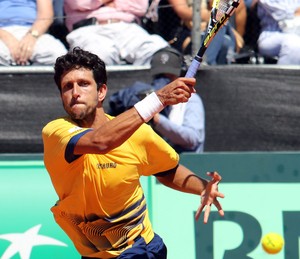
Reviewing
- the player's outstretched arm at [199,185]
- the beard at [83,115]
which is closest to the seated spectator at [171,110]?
the player's outstretched arm at [199,185]

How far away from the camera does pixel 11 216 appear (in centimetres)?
712

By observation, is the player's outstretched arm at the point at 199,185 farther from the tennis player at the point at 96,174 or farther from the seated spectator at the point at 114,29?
the seated spectator at the point at 114,29

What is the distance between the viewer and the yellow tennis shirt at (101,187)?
4.79m

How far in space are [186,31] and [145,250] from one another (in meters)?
3.09

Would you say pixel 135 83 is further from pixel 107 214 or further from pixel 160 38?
pixel 107 214

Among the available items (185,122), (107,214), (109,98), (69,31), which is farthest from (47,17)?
(107,214)

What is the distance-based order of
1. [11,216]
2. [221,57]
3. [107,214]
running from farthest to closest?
[221,57] → [11,216] → [107,214]

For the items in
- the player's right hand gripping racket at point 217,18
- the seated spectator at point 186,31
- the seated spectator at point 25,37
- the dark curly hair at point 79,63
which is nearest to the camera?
the player's right hand gripping racket at point 217,18

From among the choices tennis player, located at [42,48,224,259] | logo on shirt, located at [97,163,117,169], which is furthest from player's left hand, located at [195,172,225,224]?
logo on shirt, located at [97,163,117,169]

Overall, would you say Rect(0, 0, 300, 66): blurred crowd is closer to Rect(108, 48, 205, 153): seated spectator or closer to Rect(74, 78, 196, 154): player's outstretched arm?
Rect(108, 48, 205, 153): seated spectator

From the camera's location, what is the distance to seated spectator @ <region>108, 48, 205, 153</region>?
7.05 metres

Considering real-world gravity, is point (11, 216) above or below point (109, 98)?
below

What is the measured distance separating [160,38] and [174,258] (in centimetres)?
184

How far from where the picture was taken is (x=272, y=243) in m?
7.07
